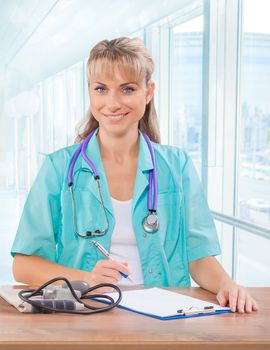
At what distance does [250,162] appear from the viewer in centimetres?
384

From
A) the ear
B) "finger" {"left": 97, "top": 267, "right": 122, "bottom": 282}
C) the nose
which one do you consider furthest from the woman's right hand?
the ear

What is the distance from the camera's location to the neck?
1.93m

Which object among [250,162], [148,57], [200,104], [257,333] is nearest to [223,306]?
[257,333]

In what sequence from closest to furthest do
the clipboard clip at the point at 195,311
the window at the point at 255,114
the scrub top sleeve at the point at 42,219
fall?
the clipboard clip at the point at 195,311 → the scrub top sleeve at the point at 42,219 → the window at the point at 255,114

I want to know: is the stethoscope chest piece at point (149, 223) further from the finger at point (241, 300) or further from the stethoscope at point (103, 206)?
the finger at point (241, 300)

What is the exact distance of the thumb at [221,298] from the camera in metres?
1.48

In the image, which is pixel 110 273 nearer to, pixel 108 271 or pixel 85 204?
pixel 108 271

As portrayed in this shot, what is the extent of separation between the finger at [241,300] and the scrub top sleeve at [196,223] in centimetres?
35

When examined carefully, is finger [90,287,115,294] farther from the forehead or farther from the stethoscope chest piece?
the forehead

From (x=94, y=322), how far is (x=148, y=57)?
2.85ft

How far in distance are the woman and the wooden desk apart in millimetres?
400

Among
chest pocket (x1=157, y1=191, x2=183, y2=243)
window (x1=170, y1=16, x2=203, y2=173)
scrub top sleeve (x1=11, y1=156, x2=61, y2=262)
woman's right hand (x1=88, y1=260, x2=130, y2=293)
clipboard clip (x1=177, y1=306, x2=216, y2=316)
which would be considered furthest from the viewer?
window (x1=170, y1=16, x2=203, y2=173)

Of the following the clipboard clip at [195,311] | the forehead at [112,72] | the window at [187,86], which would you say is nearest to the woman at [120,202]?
the forehead at [112,72]

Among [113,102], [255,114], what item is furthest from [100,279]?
[255,114]
